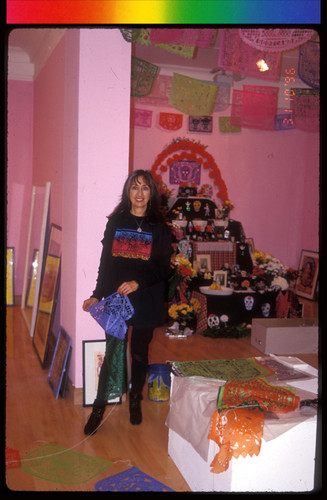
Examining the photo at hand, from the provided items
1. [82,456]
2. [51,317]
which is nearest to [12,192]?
[51,317]

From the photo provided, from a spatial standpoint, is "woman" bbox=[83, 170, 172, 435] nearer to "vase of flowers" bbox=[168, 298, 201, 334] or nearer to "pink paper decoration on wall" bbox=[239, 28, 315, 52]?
"pink paper decoration on wall" bbox=[239, 28, 315, 52]

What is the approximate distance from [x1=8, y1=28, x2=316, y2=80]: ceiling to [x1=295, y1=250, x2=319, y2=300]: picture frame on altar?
344 cm

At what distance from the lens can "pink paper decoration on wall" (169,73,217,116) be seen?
15.2 feet

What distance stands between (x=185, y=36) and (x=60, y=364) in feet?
8.32

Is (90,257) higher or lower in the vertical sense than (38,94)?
lower

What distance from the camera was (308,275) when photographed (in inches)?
310

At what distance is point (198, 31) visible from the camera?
3.09m

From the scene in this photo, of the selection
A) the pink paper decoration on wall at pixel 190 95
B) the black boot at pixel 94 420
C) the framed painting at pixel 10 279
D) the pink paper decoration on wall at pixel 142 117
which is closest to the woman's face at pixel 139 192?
the black boot at pixel 94 420

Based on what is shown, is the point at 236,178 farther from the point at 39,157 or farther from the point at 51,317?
the point at 51,317

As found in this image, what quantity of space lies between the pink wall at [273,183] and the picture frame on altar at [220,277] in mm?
2338

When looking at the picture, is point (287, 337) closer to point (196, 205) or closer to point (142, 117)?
point (196, 205)

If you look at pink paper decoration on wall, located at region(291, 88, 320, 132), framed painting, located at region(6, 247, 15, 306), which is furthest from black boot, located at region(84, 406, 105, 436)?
framed painting, located at region(6, 247, 15, 306)

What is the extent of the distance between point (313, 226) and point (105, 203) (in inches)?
220

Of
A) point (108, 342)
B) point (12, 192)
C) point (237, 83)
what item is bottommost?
point (108, 342)
